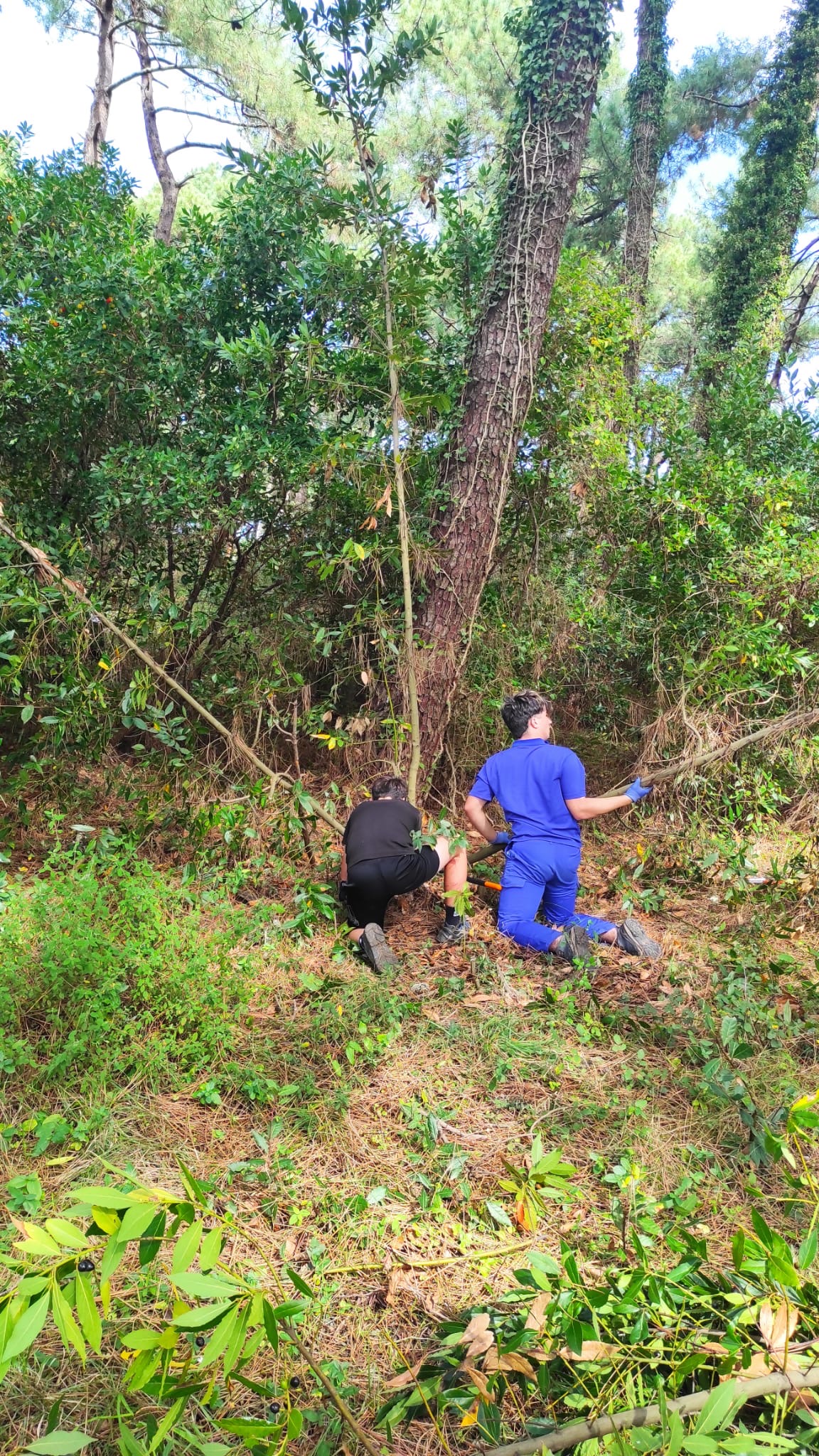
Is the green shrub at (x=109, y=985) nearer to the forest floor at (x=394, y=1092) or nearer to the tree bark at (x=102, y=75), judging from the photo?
the forest floor at (x=394, y=1092)

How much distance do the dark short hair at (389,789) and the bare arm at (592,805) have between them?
904mm

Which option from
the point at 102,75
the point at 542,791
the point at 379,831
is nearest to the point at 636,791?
the point at 542,791

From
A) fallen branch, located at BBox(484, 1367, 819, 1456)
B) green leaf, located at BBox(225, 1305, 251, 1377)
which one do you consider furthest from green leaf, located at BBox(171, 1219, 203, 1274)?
fallen branch, located at BBox(484, 1367, 819, 1456)

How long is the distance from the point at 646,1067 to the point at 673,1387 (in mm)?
1747

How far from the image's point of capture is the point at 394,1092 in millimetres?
2986

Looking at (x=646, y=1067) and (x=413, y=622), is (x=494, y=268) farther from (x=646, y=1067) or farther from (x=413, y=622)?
(x=646, y=1067)

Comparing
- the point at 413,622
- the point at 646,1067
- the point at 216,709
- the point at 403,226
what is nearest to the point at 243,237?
the point at 403,226

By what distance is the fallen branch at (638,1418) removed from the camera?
4.98ft

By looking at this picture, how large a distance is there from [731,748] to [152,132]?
14.9m

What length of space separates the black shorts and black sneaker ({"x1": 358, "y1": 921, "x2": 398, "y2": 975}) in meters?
0.16

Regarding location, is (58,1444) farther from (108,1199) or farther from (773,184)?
(773,184)

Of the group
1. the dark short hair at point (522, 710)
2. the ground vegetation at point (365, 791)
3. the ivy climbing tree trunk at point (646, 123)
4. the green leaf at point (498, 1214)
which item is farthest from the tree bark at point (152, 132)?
the green leaf at point (498, 1214)

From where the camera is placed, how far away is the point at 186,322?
4789 mm

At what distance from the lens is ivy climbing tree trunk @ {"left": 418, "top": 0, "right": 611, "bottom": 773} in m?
4.73
